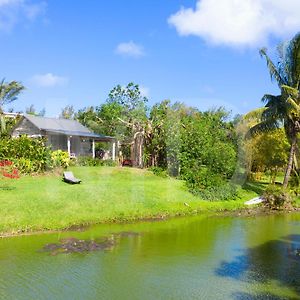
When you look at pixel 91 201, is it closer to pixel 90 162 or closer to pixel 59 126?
pixel 90 162

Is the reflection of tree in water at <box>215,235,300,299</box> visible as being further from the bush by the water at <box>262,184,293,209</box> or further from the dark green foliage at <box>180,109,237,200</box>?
the dark green foliage at <box>180,109,237,200</box>

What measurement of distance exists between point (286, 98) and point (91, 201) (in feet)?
42.5

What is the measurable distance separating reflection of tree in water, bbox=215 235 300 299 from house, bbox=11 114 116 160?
18696 mm

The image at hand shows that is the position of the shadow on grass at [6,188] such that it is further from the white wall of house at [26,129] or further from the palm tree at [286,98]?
the palm tree at [286,98]

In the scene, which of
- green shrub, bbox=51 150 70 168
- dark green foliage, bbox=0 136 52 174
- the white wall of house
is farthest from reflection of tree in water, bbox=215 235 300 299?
the white wall of house

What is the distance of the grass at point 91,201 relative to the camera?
17062mm

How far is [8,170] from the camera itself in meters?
23.1

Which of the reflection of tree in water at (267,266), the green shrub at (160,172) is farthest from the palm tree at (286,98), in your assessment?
the reflection of tree in water at (267,266)

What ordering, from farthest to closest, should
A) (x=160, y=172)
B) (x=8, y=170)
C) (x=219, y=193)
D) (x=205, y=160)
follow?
(x=205, y=160) → (x=160, y=172) → (x=219, y=193) → (x=8, y=170)

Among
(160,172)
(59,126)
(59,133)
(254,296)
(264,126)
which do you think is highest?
(59,126)

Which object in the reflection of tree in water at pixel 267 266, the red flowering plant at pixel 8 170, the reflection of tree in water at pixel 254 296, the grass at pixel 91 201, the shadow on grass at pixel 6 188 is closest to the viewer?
the reflection of tree in water at pixel 254 296

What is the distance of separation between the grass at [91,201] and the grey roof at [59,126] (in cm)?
645

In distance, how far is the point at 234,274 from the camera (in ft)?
39.8

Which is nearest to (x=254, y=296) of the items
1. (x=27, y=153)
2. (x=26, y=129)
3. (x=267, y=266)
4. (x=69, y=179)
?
(x=267, y=266)
